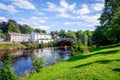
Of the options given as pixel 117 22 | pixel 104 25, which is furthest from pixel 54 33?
pixel 117 22

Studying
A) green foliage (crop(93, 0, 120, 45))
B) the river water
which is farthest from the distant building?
the river water

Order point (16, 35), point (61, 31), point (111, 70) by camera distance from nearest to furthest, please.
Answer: point (111, 70), point (16, 35), point (61, 31)

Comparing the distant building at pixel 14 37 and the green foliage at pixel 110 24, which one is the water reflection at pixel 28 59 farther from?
the distant building at pixel 14 37

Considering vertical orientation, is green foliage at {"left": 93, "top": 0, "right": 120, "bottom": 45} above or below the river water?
above

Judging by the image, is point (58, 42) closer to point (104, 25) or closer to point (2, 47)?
point (2, 47)

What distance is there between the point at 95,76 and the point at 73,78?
1642 millimetres

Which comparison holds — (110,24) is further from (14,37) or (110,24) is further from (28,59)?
(14,37)

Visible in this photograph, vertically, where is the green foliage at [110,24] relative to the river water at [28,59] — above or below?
above

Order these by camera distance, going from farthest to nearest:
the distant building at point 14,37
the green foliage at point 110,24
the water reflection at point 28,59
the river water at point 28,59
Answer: the distant building at point 14,37
the water reflection at point 28,59
the river water at point 28,59
the green foliage at point 110,24

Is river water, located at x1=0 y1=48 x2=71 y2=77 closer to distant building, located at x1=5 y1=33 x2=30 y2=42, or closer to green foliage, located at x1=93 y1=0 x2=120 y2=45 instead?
green foliage, located at x1=93 y1=0 x2=120 y2=45

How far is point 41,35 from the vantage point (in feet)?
495

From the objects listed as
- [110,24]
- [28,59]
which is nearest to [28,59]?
[28,59]

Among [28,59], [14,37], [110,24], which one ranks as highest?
[14,37]

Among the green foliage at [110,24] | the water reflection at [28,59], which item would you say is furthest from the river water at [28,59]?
the green foliage at [110,24]
